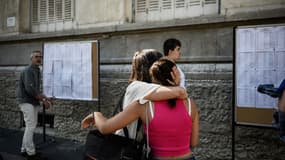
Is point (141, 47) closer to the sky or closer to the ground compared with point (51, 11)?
closer to the ground

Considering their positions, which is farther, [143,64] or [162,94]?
[143,64]

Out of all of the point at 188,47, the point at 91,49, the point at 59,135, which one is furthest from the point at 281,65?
the point at 59,135

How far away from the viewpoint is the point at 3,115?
919 centimetres

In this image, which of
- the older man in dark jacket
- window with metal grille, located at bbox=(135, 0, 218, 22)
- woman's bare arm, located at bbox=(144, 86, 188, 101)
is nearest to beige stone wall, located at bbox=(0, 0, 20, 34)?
the older man in dark jacket

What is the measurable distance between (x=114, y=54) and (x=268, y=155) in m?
3.33

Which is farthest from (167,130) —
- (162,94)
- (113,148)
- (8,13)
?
(8,13)

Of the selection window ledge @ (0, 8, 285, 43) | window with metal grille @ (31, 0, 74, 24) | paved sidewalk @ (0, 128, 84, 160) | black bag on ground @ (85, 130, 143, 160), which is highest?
window with metal grille @ (31, 0, 74, 24)

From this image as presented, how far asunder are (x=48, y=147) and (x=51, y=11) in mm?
3239

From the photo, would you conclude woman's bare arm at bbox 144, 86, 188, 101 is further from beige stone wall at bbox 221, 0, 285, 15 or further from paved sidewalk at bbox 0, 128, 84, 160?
paved sidewalk at bbox 0, 128, 84, 160

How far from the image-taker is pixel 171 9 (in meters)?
6.43

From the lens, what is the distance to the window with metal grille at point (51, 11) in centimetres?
813

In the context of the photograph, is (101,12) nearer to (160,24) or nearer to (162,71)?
(160,24)

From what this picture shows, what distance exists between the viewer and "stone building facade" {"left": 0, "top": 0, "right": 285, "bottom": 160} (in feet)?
17.3

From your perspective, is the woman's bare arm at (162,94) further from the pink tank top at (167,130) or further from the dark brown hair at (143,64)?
the dark brown hair at (143,64)
